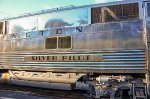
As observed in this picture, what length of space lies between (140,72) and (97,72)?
1653 millimetres

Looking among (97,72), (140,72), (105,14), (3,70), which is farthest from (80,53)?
(3,70)

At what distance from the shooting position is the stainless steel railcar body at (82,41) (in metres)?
9.12

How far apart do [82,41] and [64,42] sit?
90 centimetres

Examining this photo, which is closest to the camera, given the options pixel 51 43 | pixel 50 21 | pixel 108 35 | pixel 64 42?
pixel 108 35

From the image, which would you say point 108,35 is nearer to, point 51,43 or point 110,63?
point 110,63

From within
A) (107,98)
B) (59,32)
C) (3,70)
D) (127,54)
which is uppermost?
(59,32)

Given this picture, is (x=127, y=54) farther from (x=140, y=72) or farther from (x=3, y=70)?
(x=3, y=70)

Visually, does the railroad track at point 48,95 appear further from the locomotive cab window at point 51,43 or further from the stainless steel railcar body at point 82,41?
the locomotive cab window at point 51,43

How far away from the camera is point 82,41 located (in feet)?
33.2

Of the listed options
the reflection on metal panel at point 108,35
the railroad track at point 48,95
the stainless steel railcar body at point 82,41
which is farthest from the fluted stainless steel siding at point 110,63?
the railroad track at point 48,95

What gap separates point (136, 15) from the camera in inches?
366

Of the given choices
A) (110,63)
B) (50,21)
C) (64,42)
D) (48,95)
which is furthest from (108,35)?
(48,95)

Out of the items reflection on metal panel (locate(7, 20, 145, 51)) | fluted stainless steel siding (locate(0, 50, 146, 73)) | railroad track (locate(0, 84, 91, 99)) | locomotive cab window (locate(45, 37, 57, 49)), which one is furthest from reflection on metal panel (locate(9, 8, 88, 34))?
railroad track (locate(0, 84, 91, 99))

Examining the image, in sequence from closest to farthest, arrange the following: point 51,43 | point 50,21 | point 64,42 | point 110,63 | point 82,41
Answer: point 110,63
point 82,41
point 64,42
point 51,43
point 50,21
